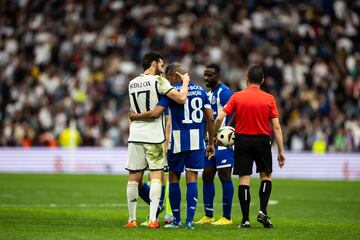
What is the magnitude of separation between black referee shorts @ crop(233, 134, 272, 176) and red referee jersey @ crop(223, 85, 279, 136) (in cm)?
10

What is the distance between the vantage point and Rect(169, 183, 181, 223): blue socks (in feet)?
48.6

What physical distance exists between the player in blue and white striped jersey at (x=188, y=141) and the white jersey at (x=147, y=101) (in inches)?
13.5

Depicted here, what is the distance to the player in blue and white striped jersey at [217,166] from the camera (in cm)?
1597

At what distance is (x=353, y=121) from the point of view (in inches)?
1331

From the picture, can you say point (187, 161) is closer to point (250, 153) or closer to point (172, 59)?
point (250, 153)

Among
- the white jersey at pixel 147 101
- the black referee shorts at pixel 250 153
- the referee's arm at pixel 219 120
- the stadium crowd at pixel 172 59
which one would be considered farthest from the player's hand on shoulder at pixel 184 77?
the stadium crowd at pixel 172 59

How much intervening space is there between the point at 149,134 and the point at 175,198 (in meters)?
1.22

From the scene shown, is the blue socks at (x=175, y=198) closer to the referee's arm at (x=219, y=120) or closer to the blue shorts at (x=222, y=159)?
the referee's arm at (x=219, y=120)

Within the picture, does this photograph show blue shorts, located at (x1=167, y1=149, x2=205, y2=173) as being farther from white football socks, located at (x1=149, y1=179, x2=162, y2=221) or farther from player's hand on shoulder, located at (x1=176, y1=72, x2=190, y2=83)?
player's hand on shoulder, located at (x1=176, y1=72, x2=190, y2=83)

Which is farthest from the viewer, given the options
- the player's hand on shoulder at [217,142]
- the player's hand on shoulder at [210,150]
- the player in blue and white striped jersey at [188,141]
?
the player's hand on shoulder at [217,142]

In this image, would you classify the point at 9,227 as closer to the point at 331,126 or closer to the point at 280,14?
the point at 331,126

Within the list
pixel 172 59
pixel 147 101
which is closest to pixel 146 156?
pixel 147 101

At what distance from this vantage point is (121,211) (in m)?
18.5

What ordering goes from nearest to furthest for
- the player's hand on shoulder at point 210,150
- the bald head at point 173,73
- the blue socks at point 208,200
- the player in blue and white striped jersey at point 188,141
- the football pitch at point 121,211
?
the football pitch at point 121,211 < the player in blue and white striped jersey at point 188,141 < the player's hand on shoulder at point 210,150 < the bald head at point 173,73 < the blue socks at point 208,200
